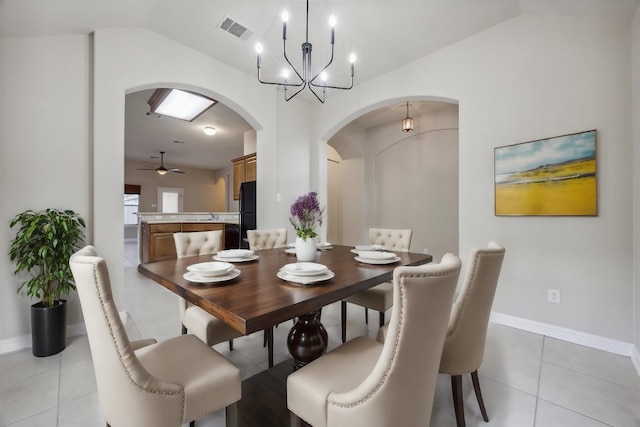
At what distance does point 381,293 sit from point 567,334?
172 cm

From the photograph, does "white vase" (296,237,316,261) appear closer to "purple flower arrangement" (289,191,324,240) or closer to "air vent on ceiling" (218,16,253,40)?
"purple flower arrangement" (289,191,324,240)

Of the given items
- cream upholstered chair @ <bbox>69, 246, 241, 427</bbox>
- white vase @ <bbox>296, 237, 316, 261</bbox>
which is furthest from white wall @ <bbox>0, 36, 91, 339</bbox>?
white vase @ <bbox>296, 237, 316, 261</bbox>

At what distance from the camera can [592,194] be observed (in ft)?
7.14

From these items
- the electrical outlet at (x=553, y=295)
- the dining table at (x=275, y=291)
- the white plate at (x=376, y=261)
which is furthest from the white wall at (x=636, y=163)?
the white plate at (x=376, y=261)

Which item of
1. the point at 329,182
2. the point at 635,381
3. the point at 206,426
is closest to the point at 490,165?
the point at 635,381

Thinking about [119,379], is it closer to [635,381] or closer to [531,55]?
[635,381]

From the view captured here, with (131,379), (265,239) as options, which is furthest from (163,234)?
(131,379)

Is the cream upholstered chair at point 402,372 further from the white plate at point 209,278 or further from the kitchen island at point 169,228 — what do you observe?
the kitchen island at point 169,228

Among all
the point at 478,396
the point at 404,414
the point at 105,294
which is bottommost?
the point at 478,396

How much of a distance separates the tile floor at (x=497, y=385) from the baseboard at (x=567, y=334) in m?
0.07

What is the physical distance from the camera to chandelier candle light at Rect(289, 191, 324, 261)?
1753 millimetres

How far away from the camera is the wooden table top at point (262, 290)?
92 cm

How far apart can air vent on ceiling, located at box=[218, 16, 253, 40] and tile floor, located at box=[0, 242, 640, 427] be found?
2963 millimetres

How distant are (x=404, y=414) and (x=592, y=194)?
2492 mm
